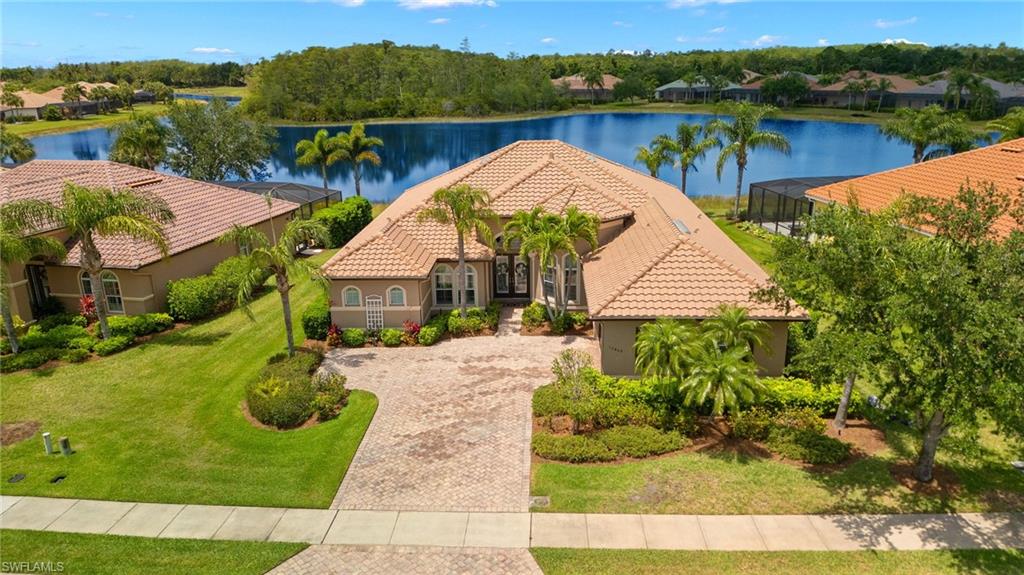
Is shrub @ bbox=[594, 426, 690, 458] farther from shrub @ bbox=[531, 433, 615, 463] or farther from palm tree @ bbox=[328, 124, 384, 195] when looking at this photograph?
palm tree @ bbox=[328, 124, 384, 195]

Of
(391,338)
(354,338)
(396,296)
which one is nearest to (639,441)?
(391,338)

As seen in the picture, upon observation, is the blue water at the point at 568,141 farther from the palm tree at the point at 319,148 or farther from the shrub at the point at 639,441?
the shrub at the point at 639,441

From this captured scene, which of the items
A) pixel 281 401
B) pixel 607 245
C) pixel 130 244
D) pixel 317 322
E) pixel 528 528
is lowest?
pixel 528 528

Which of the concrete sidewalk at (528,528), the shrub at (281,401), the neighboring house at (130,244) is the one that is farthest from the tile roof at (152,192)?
the concrete sidewalk at (528,528)

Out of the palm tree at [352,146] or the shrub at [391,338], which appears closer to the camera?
the shrub at [391,338]

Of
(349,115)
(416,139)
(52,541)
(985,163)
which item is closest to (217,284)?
(52,541)

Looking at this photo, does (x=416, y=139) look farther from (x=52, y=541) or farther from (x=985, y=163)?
(x=52, y=541)

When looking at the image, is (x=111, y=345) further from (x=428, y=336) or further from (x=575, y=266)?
(x=575, y=266)
